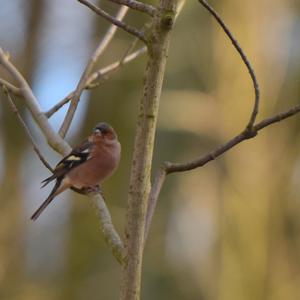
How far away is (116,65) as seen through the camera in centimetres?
387

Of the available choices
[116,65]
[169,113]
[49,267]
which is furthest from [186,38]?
[116,65]

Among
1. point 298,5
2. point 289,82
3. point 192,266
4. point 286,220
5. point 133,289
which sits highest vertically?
point 133,289

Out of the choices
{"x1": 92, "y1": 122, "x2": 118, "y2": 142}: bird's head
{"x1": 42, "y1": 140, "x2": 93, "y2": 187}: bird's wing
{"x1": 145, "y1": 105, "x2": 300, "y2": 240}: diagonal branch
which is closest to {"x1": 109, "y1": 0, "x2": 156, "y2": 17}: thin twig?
{"x1": 145, "y1": 105, "x2": 300, "y2": 240}: diagonal branch

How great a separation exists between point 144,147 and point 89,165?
8.75ft

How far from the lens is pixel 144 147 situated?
7.16 feet

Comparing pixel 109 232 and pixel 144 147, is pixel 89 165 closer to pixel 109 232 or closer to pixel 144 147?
pixel 109 232

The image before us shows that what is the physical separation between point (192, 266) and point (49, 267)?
196cm

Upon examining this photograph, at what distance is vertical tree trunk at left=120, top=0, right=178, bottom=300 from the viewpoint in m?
2.17

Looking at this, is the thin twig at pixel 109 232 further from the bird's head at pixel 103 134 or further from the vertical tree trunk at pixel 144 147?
the bird's head at pixel 103 134

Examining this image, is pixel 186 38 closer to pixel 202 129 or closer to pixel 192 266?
pixel 202 129

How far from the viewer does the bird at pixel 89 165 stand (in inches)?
173

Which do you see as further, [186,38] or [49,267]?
A: [186,38]

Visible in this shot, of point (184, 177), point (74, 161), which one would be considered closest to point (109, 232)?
point (74, 161)

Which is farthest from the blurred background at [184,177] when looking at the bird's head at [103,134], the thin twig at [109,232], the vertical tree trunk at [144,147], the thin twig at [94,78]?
the vertical tree trunk at [144,147]
